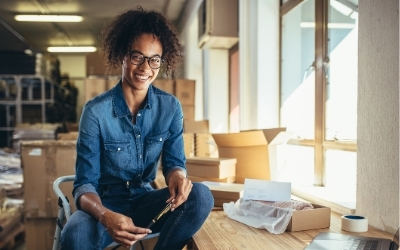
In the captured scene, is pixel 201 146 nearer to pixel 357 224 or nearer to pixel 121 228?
pixel 357 224

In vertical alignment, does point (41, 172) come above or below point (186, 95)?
below

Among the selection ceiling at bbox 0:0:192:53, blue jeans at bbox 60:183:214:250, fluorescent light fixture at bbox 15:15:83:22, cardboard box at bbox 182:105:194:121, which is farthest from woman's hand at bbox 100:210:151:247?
fluorescent light fixture at bbox 15:15:83:22

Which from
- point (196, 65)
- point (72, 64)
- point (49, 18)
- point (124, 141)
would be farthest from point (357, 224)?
point (72, 64)

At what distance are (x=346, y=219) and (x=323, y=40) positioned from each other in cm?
124

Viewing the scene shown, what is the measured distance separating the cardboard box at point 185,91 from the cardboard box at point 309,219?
12.3 feet

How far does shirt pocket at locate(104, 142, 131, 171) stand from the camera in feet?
5.30

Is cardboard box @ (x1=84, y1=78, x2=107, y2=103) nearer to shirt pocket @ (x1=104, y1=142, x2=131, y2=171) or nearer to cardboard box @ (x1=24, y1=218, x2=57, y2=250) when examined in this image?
cardboard box @ (x1=24, y1=218, x2=57, y2=250)

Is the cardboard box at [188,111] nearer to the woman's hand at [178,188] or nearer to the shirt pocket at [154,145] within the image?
the shirt pocket at [154,145]

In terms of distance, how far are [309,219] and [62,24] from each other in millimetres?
7093

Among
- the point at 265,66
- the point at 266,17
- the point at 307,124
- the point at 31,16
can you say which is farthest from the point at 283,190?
the point at 31,16

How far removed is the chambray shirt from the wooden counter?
28 cm

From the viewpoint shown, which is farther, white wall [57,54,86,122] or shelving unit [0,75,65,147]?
white wall [57,54,86,122]

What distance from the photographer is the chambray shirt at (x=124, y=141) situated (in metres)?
1.54

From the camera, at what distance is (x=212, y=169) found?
246 centimetres
